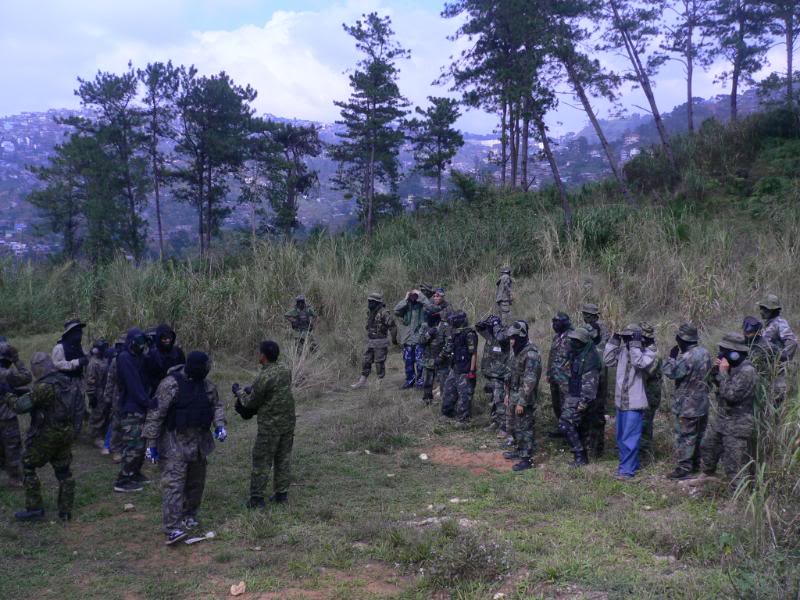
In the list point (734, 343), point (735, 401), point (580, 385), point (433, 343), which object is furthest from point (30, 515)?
point (734, 343)

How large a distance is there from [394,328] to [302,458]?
4.35 m

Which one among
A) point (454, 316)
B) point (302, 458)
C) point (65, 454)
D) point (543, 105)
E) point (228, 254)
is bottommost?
point (302, 458)

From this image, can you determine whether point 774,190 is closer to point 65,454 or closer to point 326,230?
point 326,230

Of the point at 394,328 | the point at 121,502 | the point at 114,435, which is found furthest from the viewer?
the point at 394,328

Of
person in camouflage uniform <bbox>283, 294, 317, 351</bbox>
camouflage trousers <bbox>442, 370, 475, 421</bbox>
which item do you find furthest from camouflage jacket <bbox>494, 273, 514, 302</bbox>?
camouflage trousers <bbox>442, 370, 475, 421</bbox>

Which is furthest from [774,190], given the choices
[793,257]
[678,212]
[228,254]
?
[228,254]

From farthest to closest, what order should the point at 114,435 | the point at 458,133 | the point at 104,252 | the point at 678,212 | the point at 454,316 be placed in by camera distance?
the point at 458,133
the point at 104,252
the point at 678,212
the point at 454,316
the point at 114,435

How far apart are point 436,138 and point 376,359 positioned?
69.4 ft

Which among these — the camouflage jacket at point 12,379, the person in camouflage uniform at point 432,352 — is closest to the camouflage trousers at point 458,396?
the person in camouflage uniform at point 432,352

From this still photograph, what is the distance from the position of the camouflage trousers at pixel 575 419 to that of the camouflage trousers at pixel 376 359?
4884 mm

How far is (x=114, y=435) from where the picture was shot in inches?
320

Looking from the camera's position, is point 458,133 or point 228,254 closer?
point 228,254

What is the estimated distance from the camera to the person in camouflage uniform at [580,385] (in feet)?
24.4

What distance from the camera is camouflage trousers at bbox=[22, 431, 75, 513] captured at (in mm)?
6129
